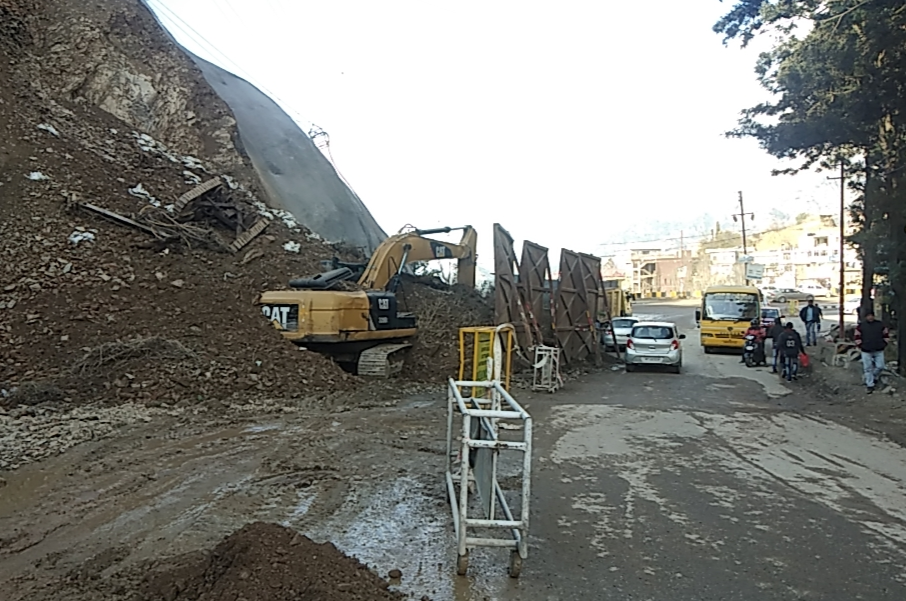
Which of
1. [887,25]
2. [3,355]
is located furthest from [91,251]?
[887,25]

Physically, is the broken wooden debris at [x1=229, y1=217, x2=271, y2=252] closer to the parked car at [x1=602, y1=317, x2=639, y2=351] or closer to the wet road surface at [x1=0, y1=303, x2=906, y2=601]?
the wet road surface at [x1=0, y1=303, x2=906, y2=601]

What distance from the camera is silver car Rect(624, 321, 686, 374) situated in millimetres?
20859

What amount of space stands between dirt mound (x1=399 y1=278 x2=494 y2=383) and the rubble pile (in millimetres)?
2683

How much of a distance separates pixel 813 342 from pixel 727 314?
3.17 metres

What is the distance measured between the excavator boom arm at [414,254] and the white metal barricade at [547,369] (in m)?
3.73

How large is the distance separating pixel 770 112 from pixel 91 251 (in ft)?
57.2

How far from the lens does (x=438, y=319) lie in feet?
63.3

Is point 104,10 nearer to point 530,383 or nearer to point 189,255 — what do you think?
point 189,255

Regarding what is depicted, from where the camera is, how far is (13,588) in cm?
480

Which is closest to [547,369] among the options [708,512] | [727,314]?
[708,512]

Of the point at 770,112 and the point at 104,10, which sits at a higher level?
the point at 104,10

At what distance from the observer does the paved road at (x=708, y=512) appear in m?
5.14

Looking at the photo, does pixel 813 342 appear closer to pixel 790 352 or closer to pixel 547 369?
pixel 790 352

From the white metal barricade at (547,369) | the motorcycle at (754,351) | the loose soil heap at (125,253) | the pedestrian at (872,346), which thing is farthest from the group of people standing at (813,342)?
the loose soil heap at (125,253)
